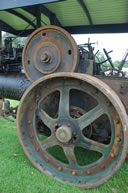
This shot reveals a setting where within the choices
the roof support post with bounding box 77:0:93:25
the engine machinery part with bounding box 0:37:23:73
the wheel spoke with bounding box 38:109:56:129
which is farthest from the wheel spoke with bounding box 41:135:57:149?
the roof support post with bounding box 77:0:93:25

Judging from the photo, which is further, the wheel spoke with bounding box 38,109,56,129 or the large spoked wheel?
the wheel spoke with bounding box 38,109,56,129

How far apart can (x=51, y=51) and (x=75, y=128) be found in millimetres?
993

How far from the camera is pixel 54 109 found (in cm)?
233

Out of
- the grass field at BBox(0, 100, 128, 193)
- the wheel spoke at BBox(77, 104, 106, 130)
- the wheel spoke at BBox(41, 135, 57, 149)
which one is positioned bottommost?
the grass field at BBox(0, 100, 128, 193)

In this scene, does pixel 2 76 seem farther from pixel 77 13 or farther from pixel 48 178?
pixel 48 178

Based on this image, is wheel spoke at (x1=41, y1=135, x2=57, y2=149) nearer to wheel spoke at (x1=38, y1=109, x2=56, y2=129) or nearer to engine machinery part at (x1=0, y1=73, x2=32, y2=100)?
wheel spoke at (x1=38, y1=109, x2=56, y2=129)

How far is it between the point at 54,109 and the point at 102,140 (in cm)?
74

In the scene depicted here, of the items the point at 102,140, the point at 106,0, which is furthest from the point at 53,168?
the point at 106,0

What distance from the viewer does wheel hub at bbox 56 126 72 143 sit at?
174 cm

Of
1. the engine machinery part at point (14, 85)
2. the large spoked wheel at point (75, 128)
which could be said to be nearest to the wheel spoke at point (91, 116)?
the large spoked wheel at point (75, 128)

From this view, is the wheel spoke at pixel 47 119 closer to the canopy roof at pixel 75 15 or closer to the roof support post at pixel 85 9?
the canopy roof at pixel 75 15

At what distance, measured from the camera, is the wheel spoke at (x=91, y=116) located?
5.54 feet

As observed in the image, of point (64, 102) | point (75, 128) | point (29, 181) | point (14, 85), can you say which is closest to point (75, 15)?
point (14, 85)

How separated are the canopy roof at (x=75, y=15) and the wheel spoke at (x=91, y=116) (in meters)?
1.41
